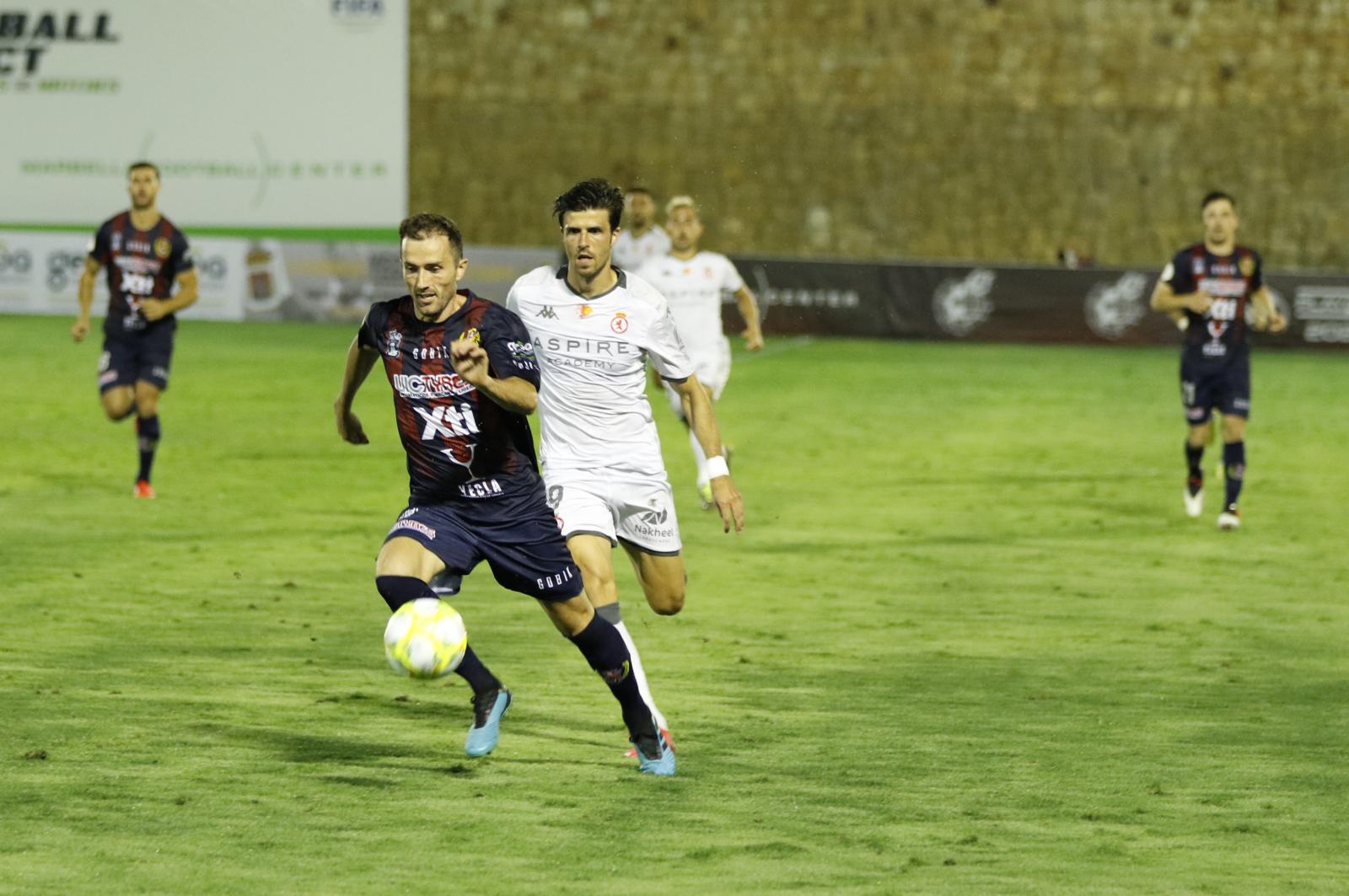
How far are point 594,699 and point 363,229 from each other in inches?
1175

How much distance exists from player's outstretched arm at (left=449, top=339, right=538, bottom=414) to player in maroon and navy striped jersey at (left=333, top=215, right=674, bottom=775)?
5 cm

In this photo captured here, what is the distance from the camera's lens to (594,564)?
23.2 feet

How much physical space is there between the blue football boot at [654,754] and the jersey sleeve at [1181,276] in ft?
26.4

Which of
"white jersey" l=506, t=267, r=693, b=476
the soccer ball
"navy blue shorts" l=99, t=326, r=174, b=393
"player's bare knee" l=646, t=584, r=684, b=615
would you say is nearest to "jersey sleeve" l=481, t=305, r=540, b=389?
"white jersey" l=506, t=267, r=693, b=476

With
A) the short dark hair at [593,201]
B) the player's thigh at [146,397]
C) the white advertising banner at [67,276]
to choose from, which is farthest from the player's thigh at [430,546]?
the white advertising banner at [67,276]

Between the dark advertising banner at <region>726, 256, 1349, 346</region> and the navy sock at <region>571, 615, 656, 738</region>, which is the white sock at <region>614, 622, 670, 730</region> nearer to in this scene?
the navy sock at <region>571, 615, 656, 738</region>

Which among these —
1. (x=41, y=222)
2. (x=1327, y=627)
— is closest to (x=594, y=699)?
(x=1327, y=627)

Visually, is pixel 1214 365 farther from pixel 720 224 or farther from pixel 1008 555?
pixel 720 224

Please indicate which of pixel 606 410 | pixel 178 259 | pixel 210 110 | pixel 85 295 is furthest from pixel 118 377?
pixel 210 110

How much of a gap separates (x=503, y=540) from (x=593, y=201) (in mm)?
1273

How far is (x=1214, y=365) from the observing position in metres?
13.5

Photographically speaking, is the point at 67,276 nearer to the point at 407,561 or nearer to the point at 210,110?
the point at 210,110

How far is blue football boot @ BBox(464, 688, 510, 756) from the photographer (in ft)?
22.3

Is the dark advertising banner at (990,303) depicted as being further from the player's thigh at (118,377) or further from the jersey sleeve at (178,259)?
the player's thigh at (118,377)
